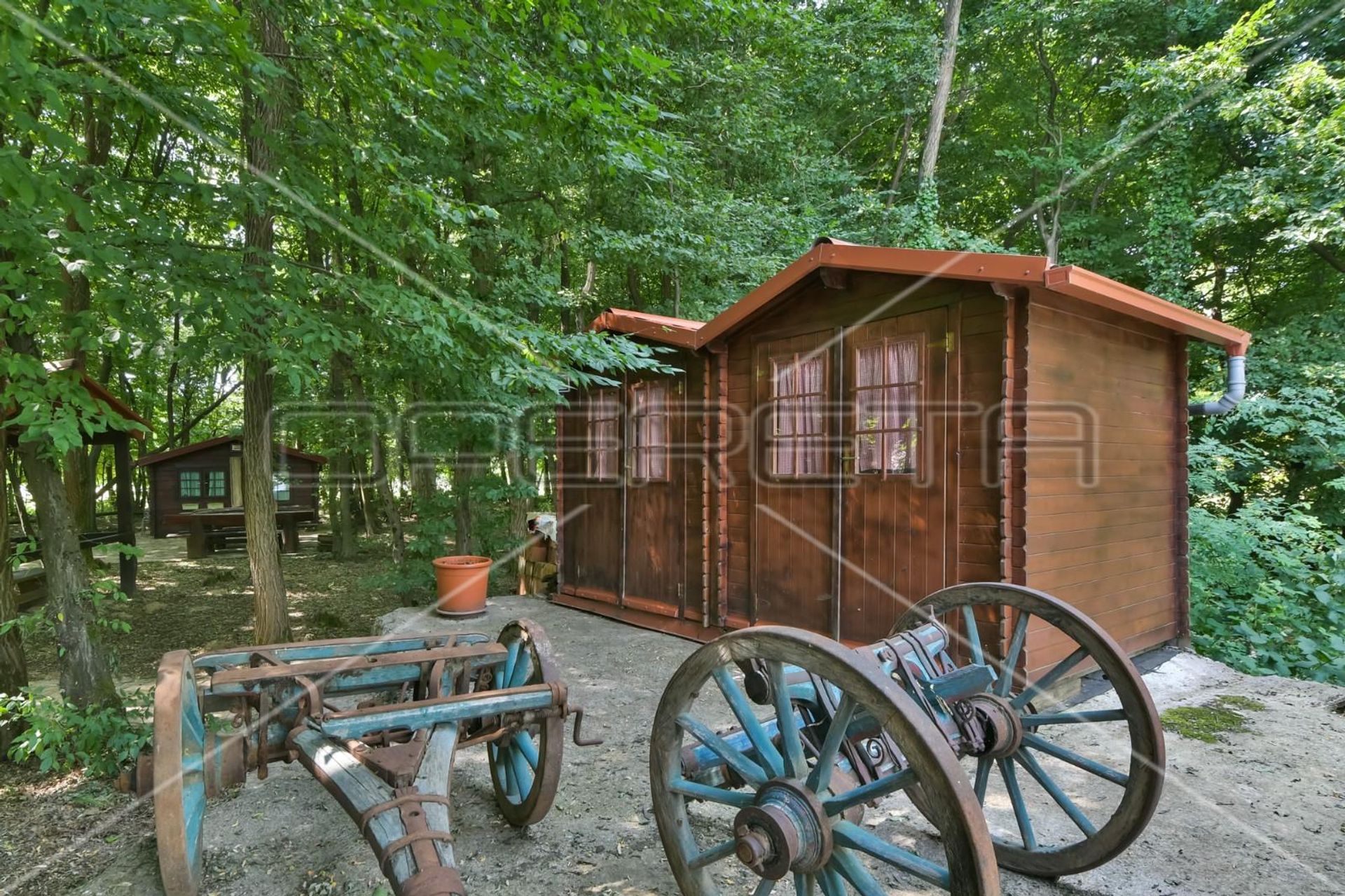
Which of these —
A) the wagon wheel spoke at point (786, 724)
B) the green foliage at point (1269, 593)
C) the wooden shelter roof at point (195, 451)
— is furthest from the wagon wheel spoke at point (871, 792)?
the wooden shelter roof at point (195, 451)

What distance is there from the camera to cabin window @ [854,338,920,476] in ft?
15.3

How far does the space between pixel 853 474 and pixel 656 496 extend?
6.95 feet

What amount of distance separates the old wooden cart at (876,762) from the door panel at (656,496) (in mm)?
3322

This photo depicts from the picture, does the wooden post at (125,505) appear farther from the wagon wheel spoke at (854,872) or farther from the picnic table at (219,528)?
the wagon wheel spoke at (854,872)

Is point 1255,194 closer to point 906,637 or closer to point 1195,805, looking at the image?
point 1195,805

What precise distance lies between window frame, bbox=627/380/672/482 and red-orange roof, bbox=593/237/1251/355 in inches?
20.3

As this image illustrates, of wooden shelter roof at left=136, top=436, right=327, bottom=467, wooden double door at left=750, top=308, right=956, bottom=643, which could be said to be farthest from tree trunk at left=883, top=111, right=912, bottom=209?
wooden shelter roof at left=136, top=436, right=327, bottom=467

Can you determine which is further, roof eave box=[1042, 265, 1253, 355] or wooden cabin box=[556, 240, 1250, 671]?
wooden cabin box=[556, 240, 1250, 671]

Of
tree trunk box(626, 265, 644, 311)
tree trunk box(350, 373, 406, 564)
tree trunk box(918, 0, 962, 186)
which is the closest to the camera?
tree trunk box(350, 373, 406, 564)

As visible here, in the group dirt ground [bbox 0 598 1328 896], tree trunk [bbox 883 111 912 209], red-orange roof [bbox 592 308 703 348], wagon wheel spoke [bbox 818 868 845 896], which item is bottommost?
dirt ground [bbox 0 598 1328 896]

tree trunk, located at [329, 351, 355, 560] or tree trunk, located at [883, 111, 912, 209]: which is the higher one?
tree trunk, located at [883, 111, 912, 209]

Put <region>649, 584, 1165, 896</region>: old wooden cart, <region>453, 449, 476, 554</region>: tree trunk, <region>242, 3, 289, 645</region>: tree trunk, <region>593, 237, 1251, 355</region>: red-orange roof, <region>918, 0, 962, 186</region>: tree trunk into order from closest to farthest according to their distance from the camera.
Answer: <region>649, 584, 1165, 896</region>: old wooden cart, <region>593, 237, 1251, 355</region>: red-orange roof, <region>242, 3, 289, 645</region>: tree trunk, <region>453, 449, 476, 554</region>: tree trunk, <region>918, 0, 962, 186</region>: tree trunk

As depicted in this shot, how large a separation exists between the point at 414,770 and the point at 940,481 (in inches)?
141

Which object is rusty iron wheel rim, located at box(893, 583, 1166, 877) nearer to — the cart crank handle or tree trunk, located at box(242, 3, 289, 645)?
the cart crank handle
